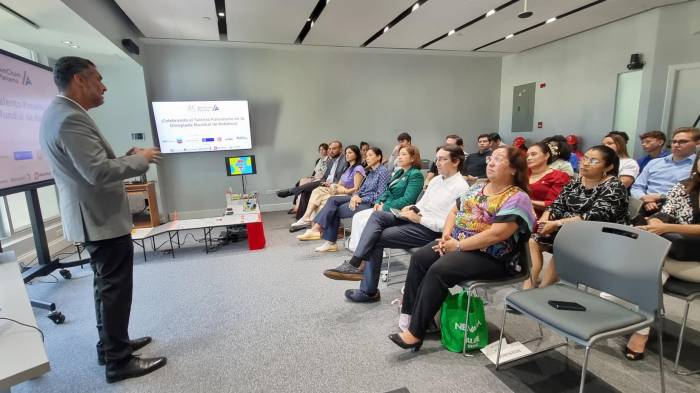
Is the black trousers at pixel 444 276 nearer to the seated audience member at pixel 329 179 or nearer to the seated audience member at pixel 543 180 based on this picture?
the seated audience member at pixel 543 180

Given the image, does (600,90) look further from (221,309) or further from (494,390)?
(221,309)

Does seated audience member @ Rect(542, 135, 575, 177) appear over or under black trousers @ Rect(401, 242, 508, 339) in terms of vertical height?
over

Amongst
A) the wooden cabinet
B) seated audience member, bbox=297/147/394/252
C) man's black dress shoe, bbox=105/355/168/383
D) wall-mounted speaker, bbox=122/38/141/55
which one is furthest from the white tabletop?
wall-mounted speaker, bbox=122/38/141/55

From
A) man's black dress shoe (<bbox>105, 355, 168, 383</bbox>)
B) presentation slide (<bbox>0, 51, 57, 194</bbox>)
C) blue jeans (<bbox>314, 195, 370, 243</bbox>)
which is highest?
presentation slide (<bbox>0, 51, 57, 194</bbox>)

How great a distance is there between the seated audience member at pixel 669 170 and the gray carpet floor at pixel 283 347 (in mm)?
831

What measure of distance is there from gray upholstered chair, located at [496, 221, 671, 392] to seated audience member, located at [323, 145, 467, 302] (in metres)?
0.81

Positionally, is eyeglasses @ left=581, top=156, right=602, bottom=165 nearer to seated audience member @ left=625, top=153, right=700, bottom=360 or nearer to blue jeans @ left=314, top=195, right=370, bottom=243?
seated audience member @ left=625, top=153, right=700, bottom=360

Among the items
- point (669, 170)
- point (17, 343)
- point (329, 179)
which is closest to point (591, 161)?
point (669, 170)

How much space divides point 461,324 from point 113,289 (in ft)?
6.35

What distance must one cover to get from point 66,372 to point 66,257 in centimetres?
254

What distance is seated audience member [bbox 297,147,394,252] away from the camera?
3596 millimetres

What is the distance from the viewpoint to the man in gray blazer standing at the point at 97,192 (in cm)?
156

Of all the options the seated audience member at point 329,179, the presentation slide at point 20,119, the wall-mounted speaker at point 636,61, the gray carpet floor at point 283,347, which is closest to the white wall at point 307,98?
the seated audience member at point 329,179

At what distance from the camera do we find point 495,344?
1.98m
